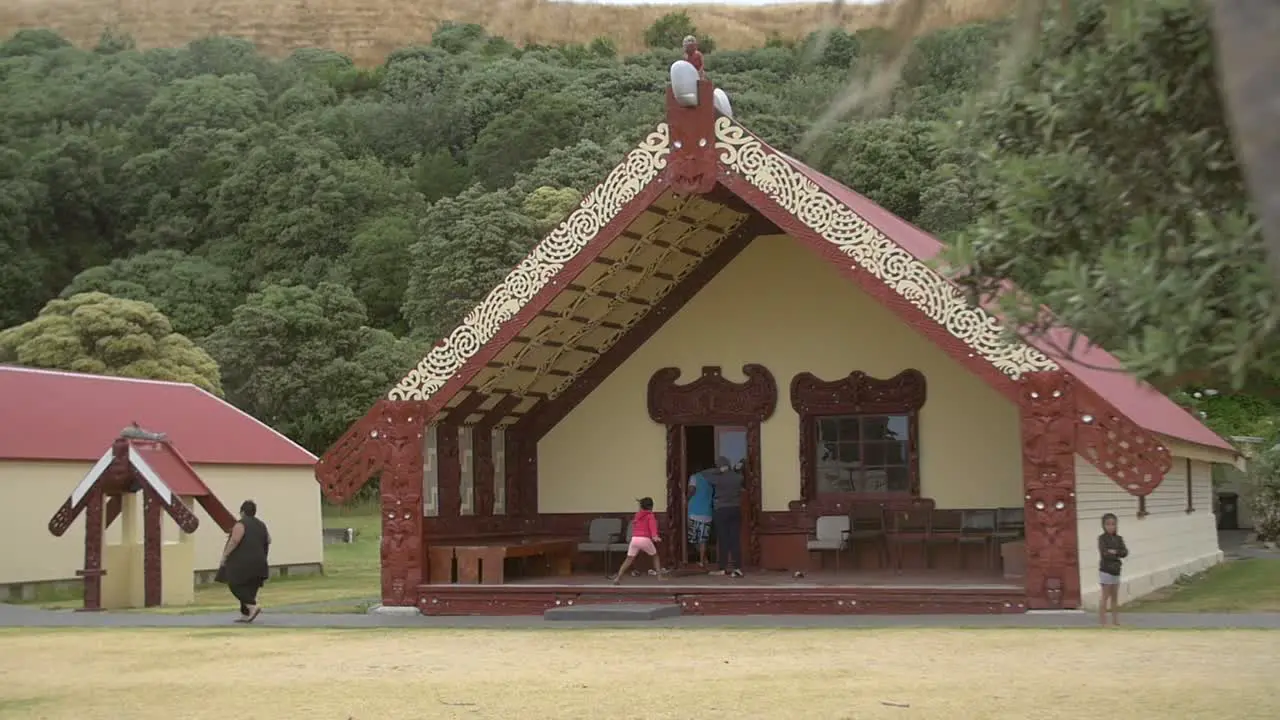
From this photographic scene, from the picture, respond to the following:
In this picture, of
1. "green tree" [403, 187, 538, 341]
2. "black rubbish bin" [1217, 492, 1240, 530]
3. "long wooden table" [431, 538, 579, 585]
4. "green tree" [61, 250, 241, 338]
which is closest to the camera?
"long wooden table" [431, 538, 579, 585]

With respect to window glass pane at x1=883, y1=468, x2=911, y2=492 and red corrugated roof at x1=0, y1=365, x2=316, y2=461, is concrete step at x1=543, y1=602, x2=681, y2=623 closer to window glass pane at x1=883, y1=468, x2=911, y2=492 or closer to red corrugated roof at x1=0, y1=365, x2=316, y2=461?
window glass pane at x1=883, y1=468, x2=911, y2=492

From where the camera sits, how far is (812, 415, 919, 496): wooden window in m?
20.0

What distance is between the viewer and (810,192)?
55.5ft

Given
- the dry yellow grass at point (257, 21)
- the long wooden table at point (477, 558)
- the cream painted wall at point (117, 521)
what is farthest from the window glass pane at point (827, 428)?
the dry yellow grass at point (257, 21)

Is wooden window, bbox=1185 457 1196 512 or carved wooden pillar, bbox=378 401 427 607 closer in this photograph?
carved wooden pillar, bbox=378 401 427 607

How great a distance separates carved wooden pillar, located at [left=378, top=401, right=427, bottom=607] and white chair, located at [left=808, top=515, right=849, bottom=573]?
14.6 feet

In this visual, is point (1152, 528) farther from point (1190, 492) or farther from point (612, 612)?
point (612, 612)

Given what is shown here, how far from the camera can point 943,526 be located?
19594 millimetres

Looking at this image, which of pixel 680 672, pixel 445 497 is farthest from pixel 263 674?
pixel 445 497

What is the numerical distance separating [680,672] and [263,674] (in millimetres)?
3036

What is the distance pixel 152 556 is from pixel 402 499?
416cm

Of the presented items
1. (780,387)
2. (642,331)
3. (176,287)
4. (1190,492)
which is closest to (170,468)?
(642,331)

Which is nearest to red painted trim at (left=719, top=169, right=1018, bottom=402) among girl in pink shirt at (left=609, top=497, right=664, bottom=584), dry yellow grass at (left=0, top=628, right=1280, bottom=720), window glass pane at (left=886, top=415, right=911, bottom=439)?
dry yellow grass at (left=0, top=628, right=1280, bottom=720)

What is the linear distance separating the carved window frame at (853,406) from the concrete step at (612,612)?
3.72 metres
